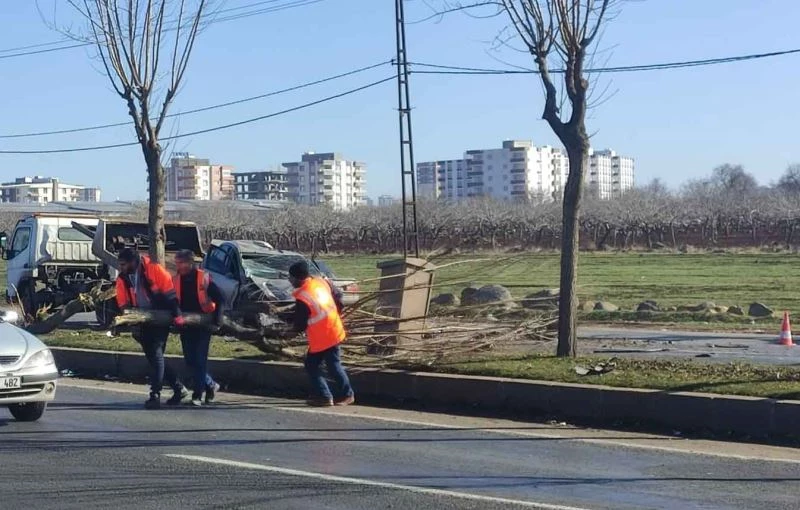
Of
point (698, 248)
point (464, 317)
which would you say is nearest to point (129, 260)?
point (464, 317)

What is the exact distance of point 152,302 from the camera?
12.4m

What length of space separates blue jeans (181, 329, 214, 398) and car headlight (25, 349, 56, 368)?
5.22 ft

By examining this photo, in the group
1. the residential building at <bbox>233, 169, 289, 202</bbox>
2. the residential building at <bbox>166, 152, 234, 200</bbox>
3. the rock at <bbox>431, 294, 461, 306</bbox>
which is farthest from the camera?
the residential building at <bbox>233, 169, 289, 202</bbox>

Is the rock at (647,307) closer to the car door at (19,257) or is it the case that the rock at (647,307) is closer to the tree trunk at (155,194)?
the tree trunk at (155,194)

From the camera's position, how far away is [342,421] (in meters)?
11.3

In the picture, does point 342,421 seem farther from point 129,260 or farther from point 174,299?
point 129,260

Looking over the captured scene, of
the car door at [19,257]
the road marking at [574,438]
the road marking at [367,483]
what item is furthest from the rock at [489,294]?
the road marking at [367,483]

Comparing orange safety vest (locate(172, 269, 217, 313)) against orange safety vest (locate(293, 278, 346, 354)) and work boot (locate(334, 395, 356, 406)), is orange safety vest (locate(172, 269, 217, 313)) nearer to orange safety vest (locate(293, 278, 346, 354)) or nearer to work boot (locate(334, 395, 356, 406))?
orange safety vest (locate(293, 278, 346, 354))

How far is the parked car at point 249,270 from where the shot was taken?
1983cm

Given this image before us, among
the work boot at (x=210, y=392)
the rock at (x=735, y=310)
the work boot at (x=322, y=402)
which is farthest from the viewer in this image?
the rock at (x=735, y=310)

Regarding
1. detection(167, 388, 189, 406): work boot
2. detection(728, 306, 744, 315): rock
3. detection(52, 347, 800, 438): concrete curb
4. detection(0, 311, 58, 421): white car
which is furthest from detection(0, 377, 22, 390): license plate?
detection(728, 306, 744, 315): rock

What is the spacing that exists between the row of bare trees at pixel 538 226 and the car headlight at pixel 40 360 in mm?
56543

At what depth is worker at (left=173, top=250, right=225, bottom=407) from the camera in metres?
12.4

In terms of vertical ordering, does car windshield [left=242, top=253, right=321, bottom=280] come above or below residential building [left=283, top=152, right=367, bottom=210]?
below
